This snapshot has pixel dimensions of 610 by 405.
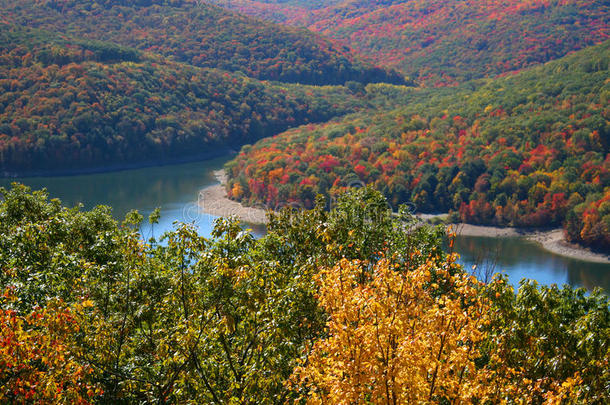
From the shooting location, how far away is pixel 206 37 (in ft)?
461

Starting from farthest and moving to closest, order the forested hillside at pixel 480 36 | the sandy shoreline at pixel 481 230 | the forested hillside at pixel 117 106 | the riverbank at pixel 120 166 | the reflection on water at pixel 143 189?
the forested hillside at pixel 480 36
the forested hillside at pixel 117 106
the riverbank at pixel 120 166
the reflection on water at pixel 143 189
the sandy shoreline at pixel 481 230

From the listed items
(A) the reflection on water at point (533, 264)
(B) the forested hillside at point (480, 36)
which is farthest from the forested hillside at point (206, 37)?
(A) the reflection on water at point (533, 264)

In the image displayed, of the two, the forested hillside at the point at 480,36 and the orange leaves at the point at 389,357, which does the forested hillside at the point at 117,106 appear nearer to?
the forested hillside at the point at 480,36

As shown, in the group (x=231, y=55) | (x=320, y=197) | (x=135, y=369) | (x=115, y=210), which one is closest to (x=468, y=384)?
(x=135, y=369)

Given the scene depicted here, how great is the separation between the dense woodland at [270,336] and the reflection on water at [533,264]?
95.8 feet

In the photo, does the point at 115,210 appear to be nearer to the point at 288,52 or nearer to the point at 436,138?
the point at 436,138

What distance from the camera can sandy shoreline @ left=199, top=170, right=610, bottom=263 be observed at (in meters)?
47.7

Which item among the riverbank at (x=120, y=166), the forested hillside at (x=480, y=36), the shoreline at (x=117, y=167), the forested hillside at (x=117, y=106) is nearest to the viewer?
the shoreline at (x=117, y=167)

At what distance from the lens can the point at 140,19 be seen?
470 feet

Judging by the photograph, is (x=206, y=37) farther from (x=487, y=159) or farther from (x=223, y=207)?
(x=487, y=159)

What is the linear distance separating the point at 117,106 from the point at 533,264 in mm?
66643

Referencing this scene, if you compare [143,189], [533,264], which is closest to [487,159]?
[533,264]

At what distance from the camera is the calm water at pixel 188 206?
4238 cm

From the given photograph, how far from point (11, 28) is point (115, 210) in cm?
6409
